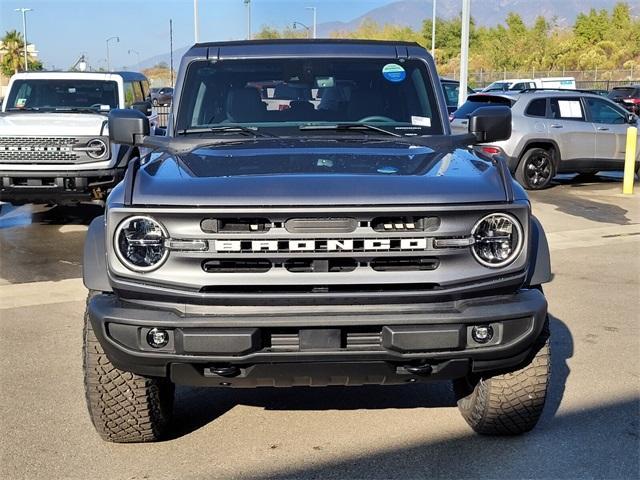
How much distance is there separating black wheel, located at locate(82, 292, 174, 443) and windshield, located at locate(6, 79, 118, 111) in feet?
26.7

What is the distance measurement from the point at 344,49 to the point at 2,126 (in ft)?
20.7

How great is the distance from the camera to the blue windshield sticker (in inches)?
198

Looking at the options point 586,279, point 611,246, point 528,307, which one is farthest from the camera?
point 611,246

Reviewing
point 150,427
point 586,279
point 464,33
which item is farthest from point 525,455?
point 464,33

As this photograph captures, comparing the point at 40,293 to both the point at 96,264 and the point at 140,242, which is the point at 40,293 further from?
the point at 140,242

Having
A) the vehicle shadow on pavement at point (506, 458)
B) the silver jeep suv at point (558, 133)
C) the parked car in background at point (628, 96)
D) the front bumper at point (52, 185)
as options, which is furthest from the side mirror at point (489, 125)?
the parked car in background at point (628, 96)

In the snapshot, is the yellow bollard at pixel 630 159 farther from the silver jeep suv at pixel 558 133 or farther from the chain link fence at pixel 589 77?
the chain link fence at pixel 589 77

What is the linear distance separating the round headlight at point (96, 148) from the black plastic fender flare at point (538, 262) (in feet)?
23.8

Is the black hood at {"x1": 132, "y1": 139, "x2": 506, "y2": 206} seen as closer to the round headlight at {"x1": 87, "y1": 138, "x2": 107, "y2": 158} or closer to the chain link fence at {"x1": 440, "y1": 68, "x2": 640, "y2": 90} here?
the round headlight at {"x1": 87, "y1": 138, "x2": 107, "y2": 158}

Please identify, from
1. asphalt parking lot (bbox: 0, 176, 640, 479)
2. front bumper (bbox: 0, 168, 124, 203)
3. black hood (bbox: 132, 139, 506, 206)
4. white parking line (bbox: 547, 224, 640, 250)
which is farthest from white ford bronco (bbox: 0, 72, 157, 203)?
black hood (bbox: 132, 139, 506, 206)

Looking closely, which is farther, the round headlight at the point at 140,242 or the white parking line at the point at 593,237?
the white parking line at the point at 593,237

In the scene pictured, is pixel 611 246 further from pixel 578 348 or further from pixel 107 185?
pixel 107 185

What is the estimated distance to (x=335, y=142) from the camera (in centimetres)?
436

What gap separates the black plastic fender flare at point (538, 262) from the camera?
11.7ft
